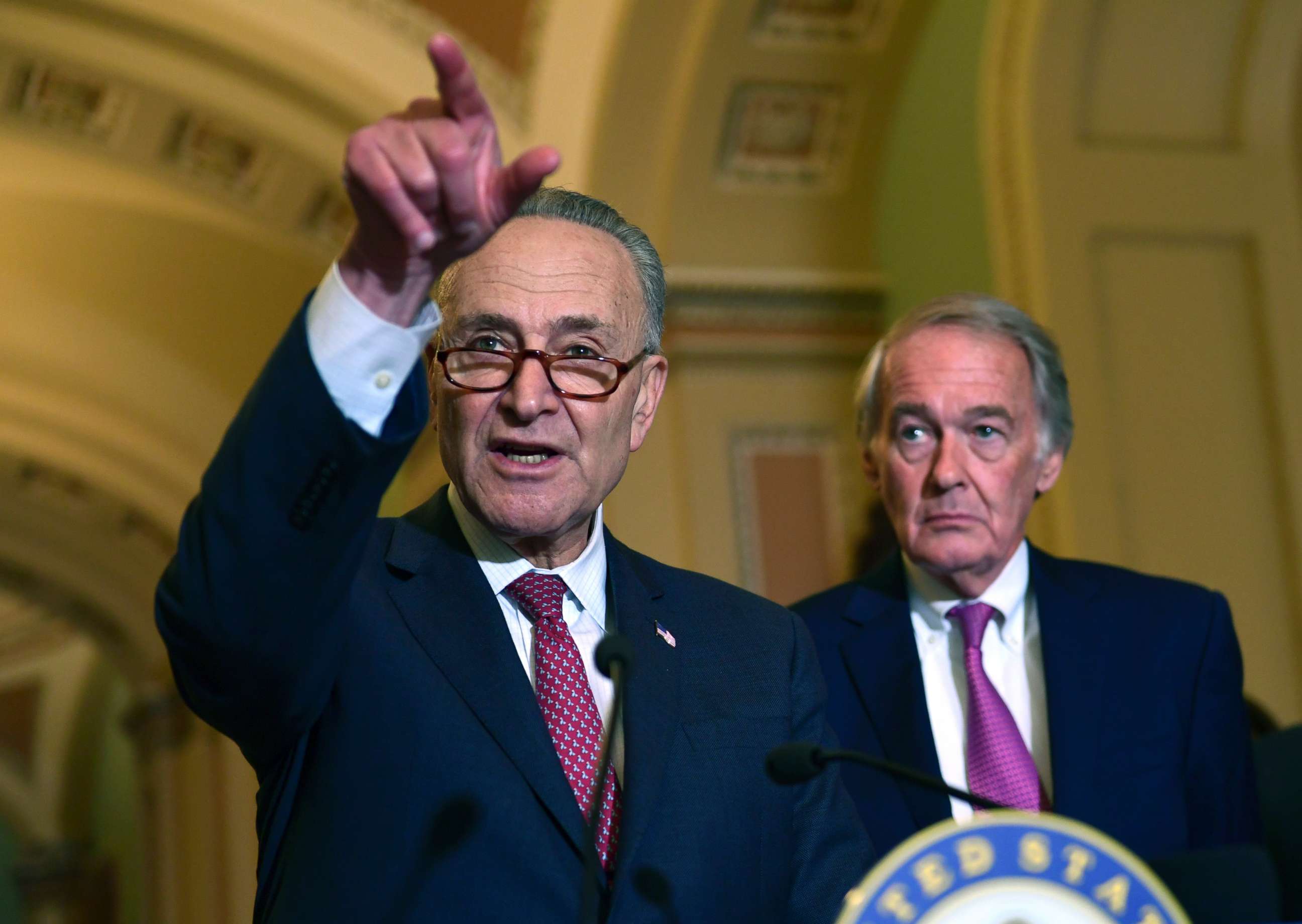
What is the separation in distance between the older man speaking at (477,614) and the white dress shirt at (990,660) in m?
0.52

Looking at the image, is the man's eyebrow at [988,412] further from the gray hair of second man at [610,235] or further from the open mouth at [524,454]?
the open mouth at [524,454]

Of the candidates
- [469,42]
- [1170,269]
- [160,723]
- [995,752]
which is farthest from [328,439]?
[160,723]

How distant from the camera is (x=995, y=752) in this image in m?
2.33

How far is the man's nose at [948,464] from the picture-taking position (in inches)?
96.8

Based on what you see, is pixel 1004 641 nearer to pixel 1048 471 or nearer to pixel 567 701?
pixel 1048 471

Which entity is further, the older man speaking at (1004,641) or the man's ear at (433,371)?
the older man speaking at (1004,641)

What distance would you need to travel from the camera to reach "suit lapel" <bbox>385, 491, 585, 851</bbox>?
1554 millimetres

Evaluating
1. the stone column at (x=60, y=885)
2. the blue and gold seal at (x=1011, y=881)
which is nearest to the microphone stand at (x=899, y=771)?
the blue and gold seal at (x=1011, y=881)

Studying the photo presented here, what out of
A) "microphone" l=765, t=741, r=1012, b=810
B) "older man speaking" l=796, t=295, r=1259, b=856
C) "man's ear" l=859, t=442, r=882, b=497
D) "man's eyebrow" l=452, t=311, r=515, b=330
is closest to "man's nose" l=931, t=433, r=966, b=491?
"older man speaking" l=796, t=295, r=1259, b=856

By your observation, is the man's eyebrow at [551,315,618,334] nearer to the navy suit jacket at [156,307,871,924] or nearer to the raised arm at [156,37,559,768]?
the navy suit jacket at [156,307,871,924]

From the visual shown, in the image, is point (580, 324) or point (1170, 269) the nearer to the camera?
point (580, 324)

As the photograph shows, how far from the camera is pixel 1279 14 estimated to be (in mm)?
4906

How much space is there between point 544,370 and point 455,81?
0.60 m

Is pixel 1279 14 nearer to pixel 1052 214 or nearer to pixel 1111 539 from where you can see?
pixel 1052 214
